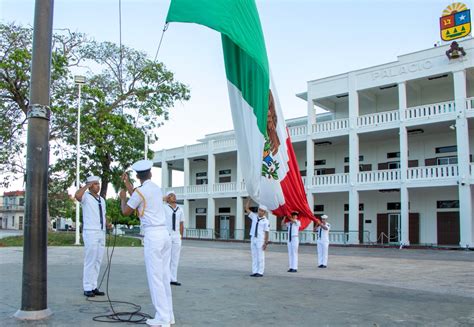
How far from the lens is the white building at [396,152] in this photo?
86.1 feet

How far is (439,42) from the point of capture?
28.6 meters

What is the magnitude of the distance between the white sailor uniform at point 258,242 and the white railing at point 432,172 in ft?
57.9

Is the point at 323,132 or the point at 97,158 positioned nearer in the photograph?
the point at 97,158

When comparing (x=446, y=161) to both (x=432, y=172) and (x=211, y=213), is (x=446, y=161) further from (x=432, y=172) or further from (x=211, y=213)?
(x=211, y=213)

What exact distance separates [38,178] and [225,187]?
32.6 metres

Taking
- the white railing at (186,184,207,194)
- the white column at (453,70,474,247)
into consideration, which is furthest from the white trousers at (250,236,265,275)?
the white railing at (186,184,207,194)

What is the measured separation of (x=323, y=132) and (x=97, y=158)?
47.7 ft

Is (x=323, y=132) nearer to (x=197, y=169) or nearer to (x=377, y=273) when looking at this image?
(x=197, y=169)

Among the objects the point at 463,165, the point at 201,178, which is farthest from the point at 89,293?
the point at 201,178

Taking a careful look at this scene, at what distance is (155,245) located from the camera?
5902 mm

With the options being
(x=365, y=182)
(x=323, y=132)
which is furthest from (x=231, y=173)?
(x=365, y=182)

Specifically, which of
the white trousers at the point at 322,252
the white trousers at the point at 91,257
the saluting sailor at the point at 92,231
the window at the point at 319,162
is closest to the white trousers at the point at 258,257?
the white trousers at the point at 322,252

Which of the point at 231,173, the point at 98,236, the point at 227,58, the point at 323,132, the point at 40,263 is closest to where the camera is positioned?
the point at 40,263

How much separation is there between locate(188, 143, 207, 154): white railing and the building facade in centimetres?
6611
